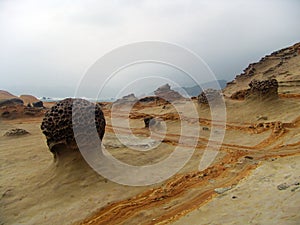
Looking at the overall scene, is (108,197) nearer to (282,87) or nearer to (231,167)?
Result: (231,167)

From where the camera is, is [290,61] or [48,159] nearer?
[48,159]

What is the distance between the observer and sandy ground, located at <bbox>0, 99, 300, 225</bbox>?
12.1 feet

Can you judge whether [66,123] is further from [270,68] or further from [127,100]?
[270,68]

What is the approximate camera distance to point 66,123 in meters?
5.90

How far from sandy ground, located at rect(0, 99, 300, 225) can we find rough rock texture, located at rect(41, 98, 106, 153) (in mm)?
411

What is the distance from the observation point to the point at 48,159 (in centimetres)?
733

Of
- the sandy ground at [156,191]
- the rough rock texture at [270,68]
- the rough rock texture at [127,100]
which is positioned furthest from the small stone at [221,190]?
the rough rock texture at [127,100]

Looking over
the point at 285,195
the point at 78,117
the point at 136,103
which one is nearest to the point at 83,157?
the point at 78,117

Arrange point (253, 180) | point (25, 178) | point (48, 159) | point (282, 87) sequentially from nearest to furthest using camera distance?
1. point (253, 180)
2. point (25, 178)
3. point (48, 159)
4. point (282, 87)

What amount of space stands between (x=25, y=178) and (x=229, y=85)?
27.5 meters

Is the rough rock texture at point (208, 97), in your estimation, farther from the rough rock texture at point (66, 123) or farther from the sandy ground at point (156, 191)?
the rough rock texture at point (66, 123)

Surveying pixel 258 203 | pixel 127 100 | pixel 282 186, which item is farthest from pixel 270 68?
pixel 258 203

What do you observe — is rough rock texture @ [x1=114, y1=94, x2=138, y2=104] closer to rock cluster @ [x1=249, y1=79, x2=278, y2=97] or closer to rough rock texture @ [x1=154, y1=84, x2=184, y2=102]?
rough rock texture @ [x1=154, y1=84, x2=184, y2=102]

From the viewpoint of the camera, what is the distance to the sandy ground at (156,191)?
3.68 m
